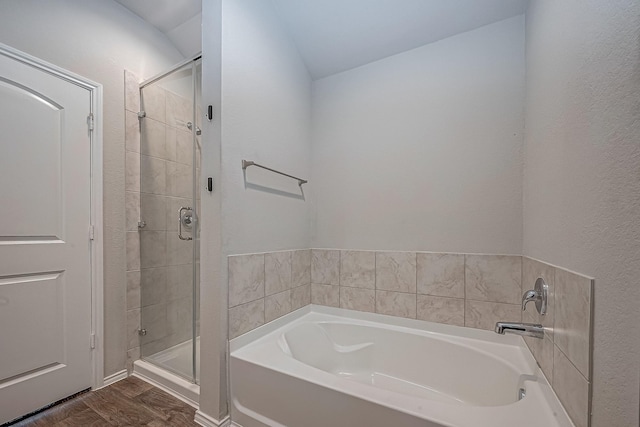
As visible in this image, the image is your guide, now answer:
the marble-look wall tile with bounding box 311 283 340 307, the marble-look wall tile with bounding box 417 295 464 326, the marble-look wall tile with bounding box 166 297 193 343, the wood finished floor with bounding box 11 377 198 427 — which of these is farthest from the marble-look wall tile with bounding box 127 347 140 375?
the marble-look wall tile with bounding box 417 295 464 326

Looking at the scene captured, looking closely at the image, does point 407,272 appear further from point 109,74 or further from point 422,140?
point 109,74

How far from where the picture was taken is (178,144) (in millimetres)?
1852

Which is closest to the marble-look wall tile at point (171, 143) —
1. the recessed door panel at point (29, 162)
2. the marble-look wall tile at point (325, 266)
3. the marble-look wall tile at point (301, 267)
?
the recessed door panel at point (29, 162)

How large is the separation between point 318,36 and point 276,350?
6.92 feet

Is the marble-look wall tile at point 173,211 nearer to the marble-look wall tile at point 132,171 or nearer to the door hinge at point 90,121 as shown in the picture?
the marble-look wall tile at point 132,171

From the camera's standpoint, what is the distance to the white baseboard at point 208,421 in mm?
1321

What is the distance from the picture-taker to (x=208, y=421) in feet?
4.41

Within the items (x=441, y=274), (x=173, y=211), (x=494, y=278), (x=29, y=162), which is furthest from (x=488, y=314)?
(x=29, y=162)

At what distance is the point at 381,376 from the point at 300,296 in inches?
29.7

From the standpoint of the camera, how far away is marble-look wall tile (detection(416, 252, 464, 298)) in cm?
159

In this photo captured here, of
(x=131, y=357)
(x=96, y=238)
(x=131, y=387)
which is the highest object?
(x=96, y=238)

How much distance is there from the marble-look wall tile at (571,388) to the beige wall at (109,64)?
243cm

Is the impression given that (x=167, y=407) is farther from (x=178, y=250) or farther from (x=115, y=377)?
(x=178, y=250)

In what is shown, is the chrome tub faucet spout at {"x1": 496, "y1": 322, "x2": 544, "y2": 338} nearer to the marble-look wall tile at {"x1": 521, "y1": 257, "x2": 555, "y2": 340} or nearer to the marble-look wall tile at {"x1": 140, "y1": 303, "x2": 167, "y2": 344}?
the marble-look wall tile at {"x1": 521, "y1": 257, "x2": 555, "y2": 340}
